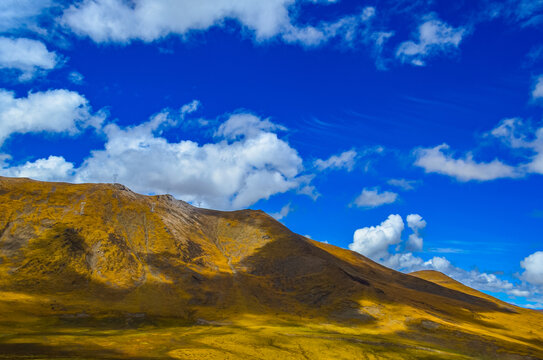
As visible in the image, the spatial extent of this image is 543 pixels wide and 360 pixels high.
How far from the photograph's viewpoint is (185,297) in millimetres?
121500

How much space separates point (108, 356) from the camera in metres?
55.6

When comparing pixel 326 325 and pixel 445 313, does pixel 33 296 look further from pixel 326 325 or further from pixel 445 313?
pixel 445 313

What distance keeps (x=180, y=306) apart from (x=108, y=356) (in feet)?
194

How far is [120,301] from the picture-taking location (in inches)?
4232

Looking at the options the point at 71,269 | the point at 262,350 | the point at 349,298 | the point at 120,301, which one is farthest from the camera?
the point at 349,298

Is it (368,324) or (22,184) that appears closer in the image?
(368,324)

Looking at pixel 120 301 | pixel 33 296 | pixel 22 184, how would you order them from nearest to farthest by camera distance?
pixel 33 296 → pixel 120 301 → pixel 22 184

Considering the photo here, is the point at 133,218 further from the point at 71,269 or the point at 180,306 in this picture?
the point at 180,306

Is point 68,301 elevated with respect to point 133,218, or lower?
lower

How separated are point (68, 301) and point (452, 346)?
104 m

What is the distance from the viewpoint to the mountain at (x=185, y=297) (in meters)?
73.2

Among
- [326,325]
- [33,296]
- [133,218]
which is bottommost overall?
[33,296]

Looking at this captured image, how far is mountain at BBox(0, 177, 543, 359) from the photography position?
240 ft

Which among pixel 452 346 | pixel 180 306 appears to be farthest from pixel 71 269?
pixel 452 346
